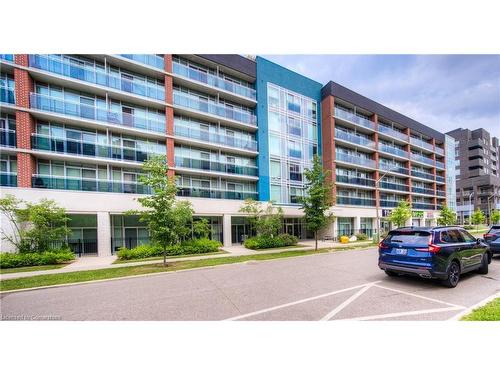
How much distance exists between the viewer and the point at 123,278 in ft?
32.4

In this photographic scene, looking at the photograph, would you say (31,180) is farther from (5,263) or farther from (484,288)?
(484,288)

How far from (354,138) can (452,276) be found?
1062 inches

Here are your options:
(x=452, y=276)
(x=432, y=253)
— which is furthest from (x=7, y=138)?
(x=452, y=276)

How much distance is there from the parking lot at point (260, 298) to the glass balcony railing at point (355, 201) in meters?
20.1

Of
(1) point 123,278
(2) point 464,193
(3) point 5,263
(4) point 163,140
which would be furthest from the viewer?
(2) point 464,193

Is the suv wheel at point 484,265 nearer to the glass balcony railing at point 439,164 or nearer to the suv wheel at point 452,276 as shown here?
the suv wheel at point 452,276

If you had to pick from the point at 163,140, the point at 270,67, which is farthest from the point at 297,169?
the point at 163,140

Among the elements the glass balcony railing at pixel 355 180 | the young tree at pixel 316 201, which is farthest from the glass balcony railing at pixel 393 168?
the young tree at pixel 316 201

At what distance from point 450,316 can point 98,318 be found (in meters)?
8.02

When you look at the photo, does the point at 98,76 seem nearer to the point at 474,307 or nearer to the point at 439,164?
the point at 474,307

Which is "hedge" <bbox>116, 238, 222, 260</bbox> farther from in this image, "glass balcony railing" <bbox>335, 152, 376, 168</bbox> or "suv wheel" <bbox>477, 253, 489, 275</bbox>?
"glass balcony railing" <bbox>335, 152, 376, 168</bbox>

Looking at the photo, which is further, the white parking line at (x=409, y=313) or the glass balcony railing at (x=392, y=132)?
the glass balcony railing at (x=392, y=132)

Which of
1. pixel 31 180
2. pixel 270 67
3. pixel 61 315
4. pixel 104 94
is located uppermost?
pixel 270 67

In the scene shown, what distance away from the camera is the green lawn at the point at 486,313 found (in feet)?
15.2
